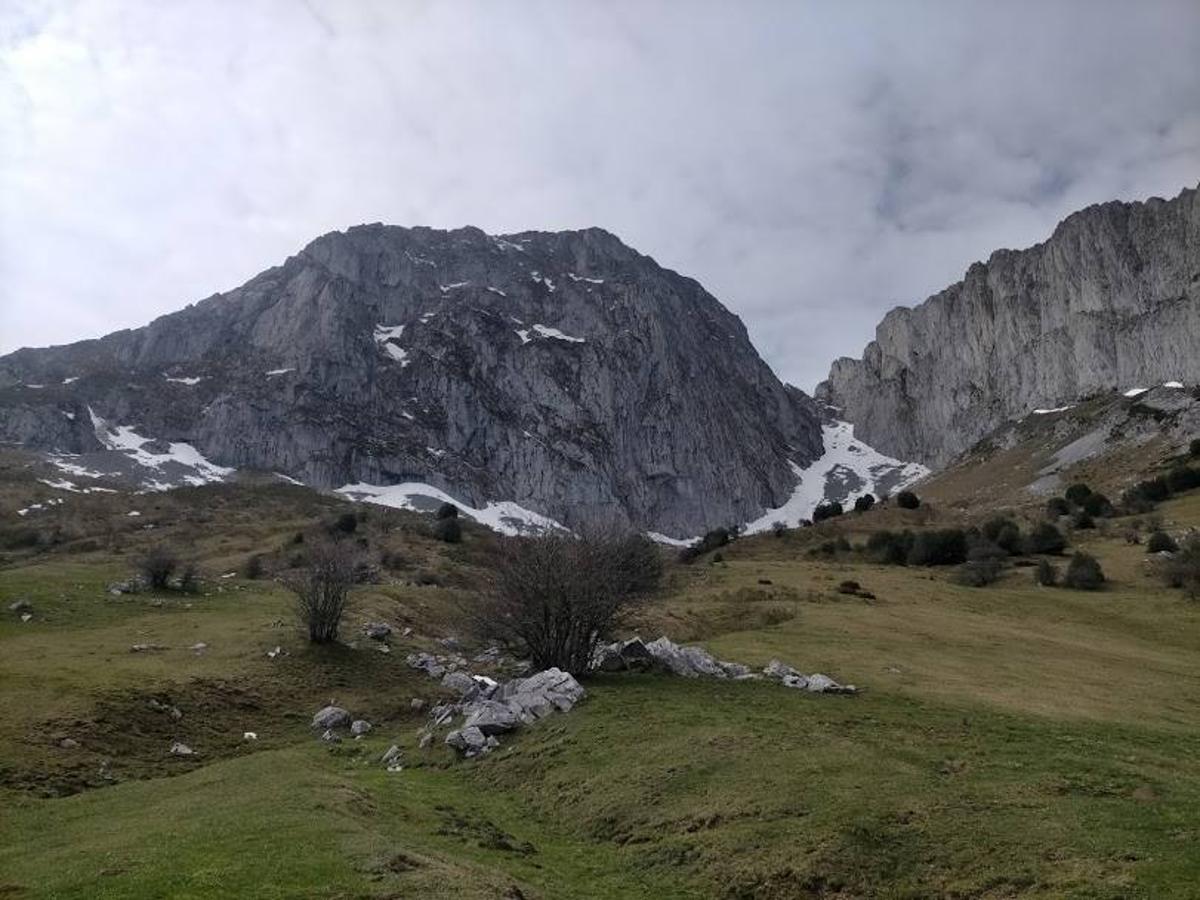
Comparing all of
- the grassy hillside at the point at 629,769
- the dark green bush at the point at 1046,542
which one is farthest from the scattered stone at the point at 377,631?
the dark green bush at the point at 1046,542

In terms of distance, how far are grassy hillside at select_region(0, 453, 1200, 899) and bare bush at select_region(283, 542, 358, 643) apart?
4.03ft

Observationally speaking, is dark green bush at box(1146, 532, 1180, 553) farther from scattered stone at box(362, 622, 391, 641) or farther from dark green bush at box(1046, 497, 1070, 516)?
scattered stone at box(362, 622, 391, 641)

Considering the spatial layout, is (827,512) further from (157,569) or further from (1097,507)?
(157,569)

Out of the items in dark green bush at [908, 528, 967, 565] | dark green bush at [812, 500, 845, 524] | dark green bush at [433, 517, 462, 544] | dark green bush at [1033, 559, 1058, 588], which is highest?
dark green bush at [812, 500, 845, 524]

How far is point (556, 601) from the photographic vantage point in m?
35.9

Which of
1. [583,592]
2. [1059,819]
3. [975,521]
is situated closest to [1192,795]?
[1059,819]

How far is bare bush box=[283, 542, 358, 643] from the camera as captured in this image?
42.6 m

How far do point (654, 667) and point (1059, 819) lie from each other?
2114cm

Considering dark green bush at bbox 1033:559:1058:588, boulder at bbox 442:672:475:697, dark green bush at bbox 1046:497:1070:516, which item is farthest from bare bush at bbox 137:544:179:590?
dark green bush at bbox 1046:497:1070:516

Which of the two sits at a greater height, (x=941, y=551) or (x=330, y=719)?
(x=941, y=551)

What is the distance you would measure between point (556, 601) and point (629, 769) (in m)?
14.1

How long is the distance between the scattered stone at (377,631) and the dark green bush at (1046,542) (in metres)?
62.0

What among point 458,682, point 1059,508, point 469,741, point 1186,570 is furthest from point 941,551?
point 469,741

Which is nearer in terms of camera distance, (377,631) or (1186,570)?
(377,631)
